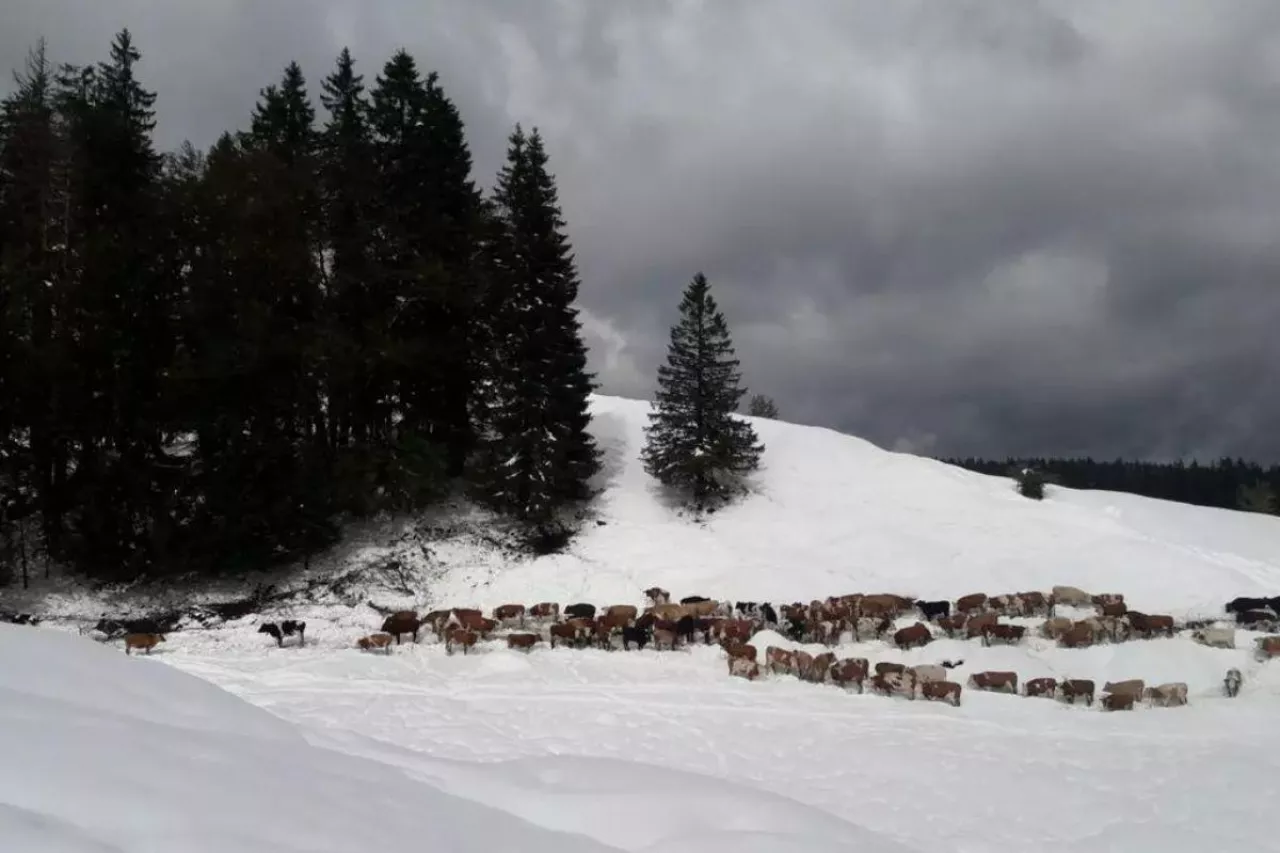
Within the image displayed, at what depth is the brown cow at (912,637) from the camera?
18.4 meters

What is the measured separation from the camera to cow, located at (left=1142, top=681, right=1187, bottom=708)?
14680mm

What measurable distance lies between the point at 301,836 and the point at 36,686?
3585 millimetres

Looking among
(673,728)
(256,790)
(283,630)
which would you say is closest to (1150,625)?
(673,728)

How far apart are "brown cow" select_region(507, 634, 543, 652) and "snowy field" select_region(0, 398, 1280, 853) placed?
84 centimetres

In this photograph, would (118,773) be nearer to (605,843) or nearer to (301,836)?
(301,836)

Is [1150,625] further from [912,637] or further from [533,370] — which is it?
[533,370]

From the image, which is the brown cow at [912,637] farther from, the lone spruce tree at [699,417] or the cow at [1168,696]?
the lone spruce tree at [699,417]

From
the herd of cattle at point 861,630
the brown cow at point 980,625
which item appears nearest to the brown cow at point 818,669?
the herd of cattle at point 861,630

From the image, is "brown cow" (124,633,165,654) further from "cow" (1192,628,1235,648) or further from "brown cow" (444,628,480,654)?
"cow" (1192,628,1235,648)

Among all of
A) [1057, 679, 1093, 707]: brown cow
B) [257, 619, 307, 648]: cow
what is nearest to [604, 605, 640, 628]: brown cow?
[257, 619, 307, 648]: cow

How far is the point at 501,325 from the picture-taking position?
3012 cm

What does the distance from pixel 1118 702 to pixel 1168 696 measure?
1147mm

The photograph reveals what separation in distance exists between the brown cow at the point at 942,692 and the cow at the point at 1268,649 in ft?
25.9

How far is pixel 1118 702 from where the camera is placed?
14.5 meters
